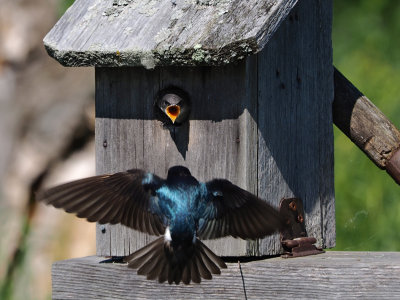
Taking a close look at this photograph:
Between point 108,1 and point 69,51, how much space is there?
0.32m

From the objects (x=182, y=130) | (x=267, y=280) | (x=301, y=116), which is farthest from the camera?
(x=301, y=116)

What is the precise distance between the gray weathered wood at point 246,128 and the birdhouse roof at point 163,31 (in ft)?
0.59

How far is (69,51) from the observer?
10.2 ft

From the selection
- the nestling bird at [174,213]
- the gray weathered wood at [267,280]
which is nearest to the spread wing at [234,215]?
the nestling bird at [174,213]

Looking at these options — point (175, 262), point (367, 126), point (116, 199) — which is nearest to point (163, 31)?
point (116, 199)

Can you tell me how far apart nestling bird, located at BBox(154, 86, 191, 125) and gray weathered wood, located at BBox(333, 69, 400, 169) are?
68 cm

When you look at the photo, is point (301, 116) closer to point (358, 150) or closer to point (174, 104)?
point (174, 104)

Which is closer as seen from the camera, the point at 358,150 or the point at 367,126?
the point at 367,126

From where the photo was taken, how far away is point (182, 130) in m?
3.11

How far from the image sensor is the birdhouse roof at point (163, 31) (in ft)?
9.09

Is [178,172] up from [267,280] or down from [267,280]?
up

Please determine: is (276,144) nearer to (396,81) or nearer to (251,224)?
(251,224)

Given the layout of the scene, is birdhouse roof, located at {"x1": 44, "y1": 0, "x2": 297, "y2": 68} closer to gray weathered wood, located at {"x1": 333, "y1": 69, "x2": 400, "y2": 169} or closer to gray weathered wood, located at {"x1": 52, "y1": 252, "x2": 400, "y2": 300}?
gray weathered wood, located at {"x1": 333, "y1": 69, "x2": 400, "y2": 169}

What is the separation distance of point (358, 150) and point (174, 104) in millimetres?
3100
